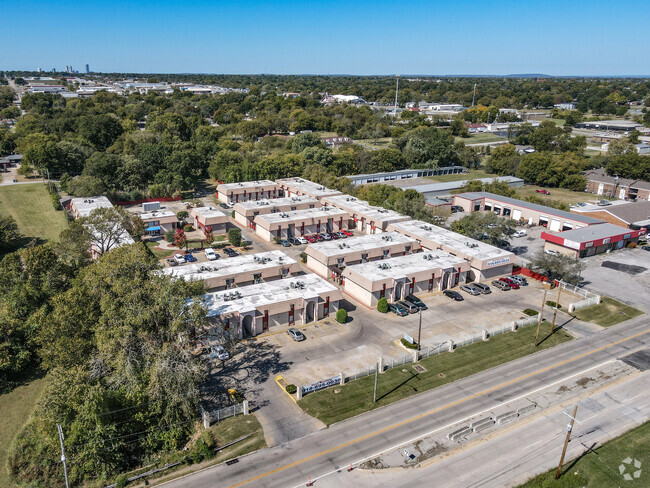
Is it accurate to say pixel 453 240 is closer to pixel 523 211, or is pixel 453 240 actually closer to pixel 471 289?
pixel 471 289

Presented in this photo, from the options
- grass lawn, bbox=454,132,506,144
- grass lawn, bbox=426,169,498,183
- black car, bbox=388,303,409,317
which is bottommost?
grass lawn, bbox=426,169,498,183

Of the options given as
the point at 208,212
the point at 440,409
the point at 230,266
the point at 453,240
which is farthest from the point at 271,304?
the point at 208,212

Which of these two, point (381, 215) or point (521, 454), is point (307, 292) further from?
point (381, 215)

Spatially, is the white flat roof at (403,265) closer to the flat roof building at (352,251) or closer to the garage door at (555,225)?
the flat roof building at (352,251)

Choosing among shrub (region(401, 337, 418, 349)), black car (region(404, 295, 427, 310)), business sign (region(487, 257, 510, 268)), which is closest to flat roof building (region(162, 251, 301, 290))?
black car (region(404, 295, 427, 310))

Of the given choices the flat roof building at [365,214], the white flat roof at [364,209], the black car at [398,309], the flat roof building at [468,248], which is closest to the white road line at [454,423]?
the black car at [398,309]

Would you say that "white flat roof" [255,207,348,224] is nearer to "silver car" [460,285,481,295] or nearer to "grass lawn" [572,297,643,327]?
"silver car" [460,285,481,295]
